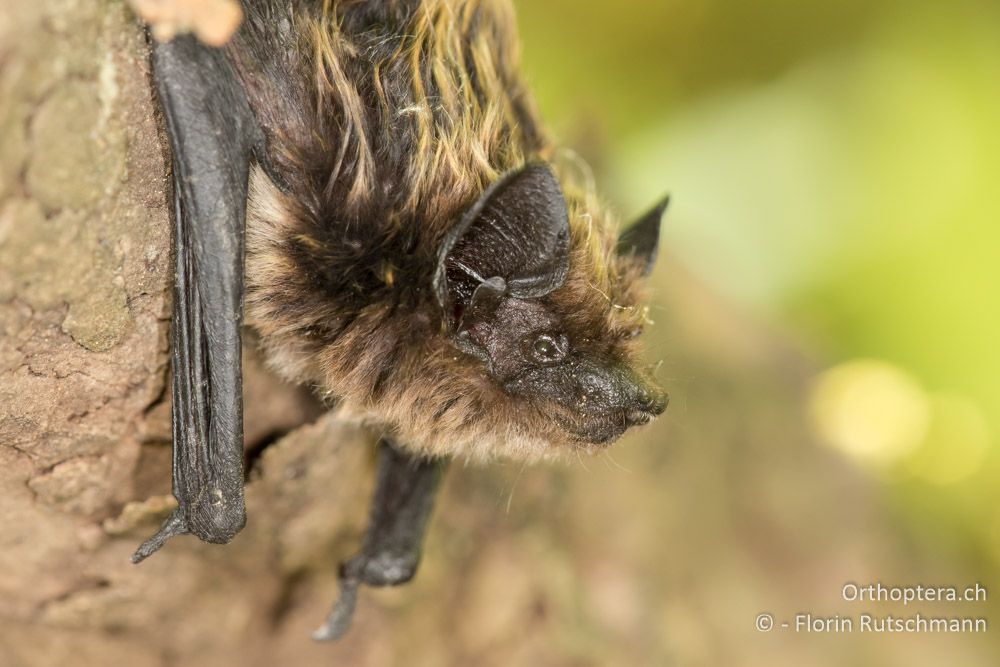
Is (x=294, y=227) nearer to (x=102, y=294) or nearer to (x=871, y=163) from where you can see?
(x=102, y=294)

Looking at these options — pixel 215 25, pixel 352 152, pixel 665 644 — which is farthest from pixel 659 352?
pixel 215 25

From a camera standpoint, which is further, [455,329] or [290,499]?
[290,499]

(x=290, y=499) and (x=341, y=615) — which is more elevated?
(x=290, y=499)

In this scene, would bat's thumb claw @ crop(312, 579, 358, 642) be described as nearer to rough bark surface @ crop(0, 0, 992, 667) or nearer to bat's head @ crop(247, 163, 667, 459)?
rough bark surface @ crop(0, 0, 992, 667)

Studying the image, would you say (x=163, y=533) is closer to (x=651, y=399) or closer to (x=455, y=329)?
(x=455, y=329)

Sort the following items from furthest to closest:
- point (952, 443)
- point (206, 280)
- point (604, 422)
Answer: point (952, 443) → point (604, 422) → point (206, 280)

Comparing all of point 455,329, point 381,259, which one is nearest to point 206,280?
point 381,259

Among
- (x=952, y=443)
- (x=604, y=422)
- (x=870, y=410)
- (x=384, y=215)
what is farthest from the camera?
(x=952, y=443)
